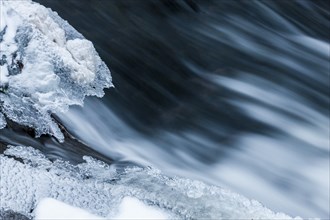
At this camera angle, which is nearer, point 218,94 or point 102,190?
point 102,190

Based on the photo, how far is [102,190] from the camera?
2.76 meters

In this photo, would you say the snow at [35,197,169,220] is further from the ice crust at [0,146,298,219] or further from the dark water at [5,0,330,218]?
the dark water at [5,0,330,218]

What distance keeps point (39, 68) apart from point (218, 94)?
5.17 feet

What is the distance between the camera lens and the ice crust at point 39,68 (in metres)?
3.27

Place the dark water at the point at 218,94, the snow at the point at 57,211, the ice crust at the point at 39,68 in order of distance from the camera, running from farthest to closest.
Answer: the dark water at the point at 218,94 < the ice crust at the point at 39,68 < the snow at the point at 57,211

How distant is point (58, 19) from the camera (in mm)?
4105

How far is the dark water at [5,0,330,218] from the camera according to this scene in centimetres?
374

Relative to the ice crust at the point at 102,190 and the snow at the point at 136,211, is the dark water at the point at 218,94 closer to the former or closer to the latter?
the ice crust at the point at 102,190

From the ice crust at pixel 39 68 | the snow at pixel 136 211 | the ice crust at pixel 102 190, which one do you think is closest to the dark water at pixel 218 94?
the ice crust at pixel 39 68

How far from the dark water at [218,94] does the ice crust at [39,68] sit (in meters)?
0.14

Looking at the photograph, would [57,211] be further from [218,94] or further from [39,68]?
[218,94]

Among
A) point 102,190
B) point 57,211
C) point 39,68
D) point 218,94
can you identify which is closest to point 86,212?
point 57,211

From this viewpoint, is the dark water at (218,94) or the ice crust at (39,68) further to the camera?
the dark water at (218,94)

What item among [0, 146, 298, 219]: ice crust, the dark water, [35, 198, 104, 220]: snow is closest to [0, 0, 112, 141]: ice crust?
the dark water
